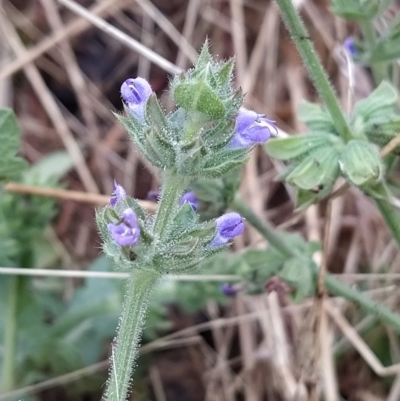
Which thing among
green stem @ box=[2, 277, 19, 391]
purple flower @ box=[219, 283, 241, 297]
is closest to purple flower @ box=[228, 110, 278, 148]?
purple flower @ box=[219, 283, 241, 297]

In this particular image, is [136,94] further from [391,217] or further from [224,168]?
[391,217]

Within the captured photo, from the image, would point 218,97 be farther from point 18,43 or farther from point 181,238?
point 18,43

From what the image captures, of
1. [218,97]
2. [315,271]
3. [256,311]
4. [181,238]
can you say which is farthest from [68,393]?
[218,97]

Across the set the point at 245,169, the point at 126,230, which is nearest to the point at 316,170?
the point at 126,230

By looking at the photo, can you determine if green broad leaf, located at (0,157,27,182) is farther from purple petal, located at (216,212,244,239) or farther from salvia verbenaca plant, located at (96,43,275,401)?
purple petal, located at (216,212,244,239)

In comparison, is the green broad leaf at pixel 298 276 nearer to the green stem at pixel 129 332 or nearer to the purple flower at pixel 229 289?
the purple flower at pixel 229 289

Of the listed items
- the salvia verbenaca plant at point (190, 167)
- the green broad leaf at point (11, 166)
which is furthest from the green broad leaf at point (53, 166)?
the salvia verbenaca plant at point (190, 167)
